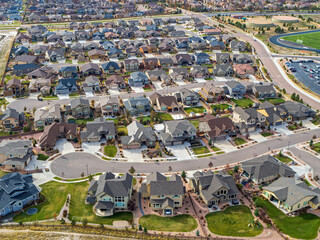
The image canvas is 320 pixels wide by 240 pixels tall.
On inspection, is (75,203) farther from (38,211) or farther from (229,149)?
(229,149)

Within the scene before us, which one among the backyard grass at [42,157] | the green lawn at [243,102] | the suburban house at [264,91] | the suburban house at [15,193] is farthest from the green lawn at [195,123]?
the suburban house at [15,193]

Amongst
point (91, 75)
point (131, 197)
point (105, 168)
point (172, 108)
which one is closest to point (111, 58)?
point (91, 75)

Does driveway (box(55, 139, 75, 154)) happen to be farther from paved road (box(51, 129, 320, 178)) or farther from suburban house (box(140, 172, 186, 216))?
suburban house (box(140, 172, 186, 216))

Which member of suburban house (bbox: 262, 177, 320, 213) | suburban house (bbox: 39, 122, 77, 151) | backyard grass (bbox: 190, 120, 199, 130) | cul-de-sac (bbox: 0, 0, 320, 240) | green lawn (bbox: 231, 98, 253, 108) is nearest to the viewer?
cul-de-sac (bbox: 0, 0, 320, 240)

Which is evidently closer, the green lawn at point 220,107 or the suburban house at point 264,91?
the green lawn at point 220,107

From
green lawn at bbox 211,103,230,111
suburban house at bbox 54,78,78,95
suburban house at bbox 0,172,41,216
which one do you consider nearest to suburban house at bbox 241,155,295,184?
green lawn at bbox 211,103,230,111

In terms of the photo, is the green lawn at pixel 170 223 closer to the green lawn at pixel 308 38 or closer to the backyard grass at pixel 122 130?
the backyard grass at pixel 122 130
